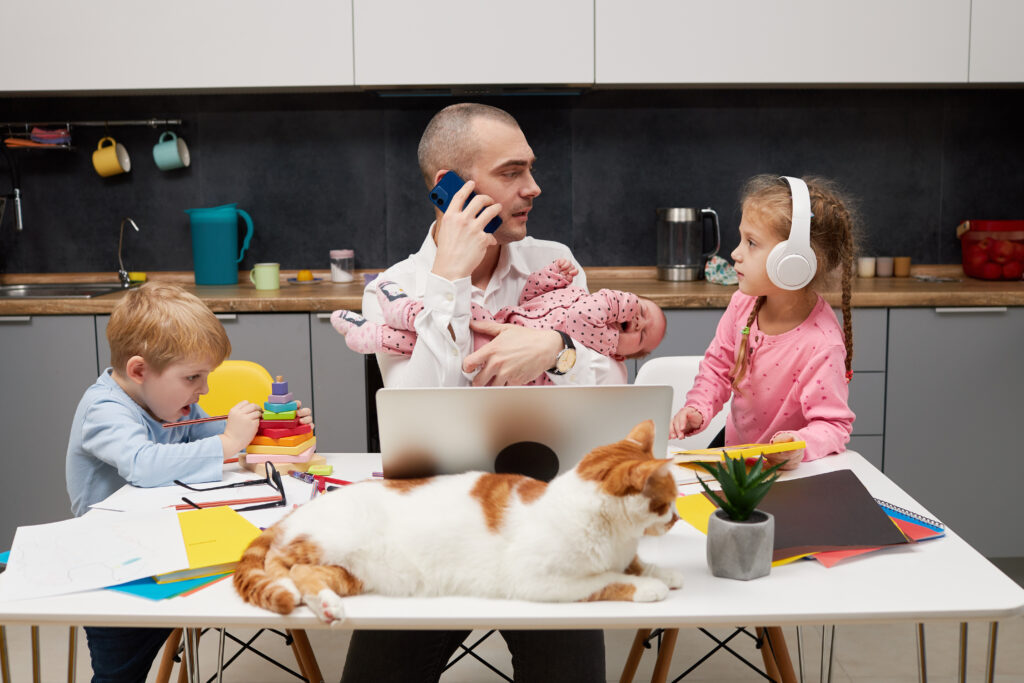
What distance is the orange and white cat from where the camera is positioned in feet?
3.18

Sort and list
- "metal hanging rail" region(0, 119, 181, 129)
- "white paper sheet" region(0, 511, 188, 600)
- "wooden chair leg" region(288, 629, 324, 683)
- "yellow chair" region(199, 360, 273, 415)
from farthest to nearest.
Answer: "metal hanging rail" region(0, 119, 181, 129) < "yellow chair" region(199, 360, 273, 415) < "wooden chair leg" region(288, 629, 324, 683) < "white paper sheet" region(0, 511, 188, 600)

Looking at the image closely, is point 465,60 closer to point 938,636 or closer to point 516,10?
point 516,10

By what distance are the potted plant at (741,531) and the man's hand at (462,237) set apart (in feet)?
2.28

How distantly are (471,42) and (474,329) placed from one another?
1.58 meters

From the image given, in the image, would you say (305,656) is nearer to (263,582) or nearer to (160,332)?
(160,332)

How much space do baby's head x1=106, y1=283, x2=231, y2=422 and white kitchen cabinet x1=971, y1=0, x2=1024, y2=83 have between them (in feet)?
8.79

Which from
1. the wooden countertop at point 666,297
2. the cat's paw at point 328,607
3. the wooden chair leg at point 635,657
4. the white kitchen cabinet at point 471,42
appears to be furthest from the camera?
the white kitchen cabinet at point 471,42

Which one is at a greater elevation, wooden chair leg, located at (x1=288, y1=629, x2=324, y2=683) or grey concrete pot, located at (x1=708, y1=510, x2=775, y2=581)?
grey concrete pot, located at (x1=708, y1=510, x2=775, y2=581)

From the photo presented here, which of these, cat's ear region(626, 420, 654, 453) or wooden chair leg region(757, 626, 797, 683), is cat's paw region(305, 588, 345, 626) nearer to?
cat's ear region(626, 420, 654, 453)

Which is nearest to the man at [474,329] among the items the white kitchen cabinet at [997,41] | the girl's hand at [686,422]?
the girl's hand at [686,422]

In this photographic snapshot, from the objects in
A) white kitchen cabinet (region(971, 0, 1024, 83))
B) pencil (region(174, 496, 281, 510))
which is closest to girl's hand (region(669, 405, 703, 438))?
pencil (region(174, 496, 281, 510))

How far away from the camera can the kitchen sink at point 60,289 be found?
3211 millimetres

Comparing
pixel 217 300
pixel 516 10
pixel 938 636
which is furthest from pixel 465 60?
pixel 938 636

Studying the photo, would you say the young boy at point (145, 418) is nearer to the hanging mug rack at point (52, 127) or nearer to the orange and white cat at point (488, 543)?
the orange and white cat at point (488, 543)
